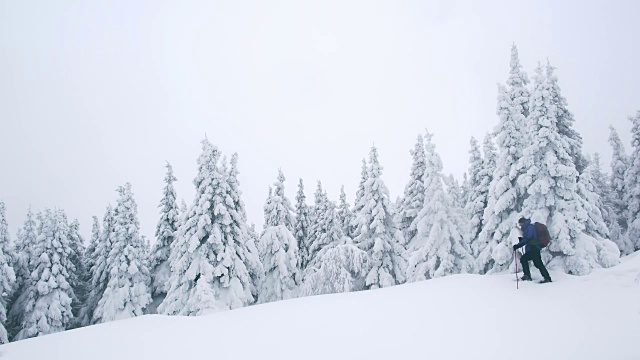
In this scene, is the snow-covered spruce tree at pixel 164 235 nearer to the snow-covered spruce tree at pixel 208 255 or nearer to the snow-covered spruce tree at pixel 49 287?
the snow-covered spruce tree at pixel 208 255

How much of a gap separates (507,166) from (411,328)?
52.4ft

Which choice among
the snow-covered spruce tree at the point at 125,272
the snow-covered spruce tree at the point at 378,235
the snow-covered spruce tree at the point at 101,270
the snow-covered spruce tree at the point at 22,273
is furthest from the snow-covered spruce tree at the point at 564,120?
the snow-covered spruce tree at the point at 22,273

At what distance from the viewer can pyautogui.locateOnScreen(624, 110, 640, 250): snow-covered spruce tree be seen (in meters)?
34.4

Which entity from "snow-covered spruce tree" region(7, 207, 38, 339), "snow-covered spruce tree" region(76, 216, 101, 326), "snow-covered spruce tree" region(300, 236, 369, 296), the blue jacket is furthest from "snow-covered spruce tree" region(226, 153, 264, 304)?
"snow-covered spruce tree" region(7, 207, 38, 339)

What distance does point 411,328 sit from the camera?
950 centimetres

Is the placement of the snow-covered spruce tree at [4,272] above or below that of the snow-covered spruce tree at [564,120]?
below

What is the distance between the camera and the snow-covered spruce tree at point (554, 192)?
17.7 m

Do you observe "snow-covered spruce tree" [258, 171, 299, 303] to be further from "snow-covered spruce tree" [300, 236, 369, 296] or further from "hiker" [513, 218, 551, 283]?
"hiker" [513, 218, 551, 283]

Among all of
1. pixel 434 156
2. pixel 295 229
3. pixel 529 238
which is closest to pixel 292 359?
pixel 529 238

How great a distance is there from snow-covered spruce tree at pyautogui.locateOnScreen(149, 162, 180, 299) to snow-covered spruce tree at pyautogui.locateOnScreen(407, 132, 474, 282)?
19.9m

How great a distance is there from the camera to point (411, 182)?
3450cm

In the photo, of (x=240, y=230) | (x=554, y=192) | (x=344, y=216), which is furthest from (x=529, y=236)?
(x=344, y=216)

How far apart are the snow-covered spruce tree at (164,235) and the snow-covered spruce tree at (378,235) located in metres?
15.8

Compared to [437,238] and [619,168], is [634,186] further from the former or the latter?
[437,238]
